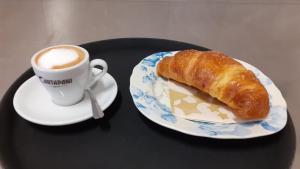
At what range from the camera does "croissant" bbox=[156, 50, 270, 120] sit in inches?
23.2

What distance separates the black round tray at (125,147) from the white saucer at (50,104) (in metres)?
0.02

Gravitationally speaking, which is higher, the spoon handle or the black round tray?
the spoon handle

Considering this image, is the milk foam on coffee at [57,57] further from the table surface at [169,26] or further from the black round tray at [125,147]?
the table surface at [169,26]

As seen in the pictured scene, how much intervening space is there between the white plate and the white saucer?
0.18 feet

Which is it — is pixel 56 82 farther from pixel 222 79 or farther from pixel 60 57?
pixel 222 79

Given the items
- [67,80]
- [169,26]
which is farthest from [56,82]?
[169,26]

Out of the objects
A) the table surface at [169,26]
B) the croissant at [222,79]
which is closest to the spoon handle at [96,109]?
the croissant at [222,79]

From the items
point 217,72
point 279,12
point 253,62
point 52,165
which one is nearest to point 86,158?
point 52,165

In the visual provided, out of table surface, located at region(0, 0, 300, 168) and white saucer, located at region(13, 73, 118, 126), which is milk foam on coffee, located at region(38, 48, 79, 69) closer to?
white saucer, located at region(13, 73, 118, 126)

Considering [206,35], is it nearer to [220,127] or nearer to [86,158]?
[220,127]

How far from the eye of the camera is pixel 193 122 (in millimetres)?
586

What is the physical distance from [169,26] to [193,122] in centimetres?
111

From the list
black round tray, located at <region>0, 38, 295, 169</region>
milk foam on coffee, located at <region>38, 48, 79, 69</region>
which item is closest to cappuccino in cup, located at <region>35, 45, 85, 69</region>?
milk foam on coffee, located at <region>38, 48, 79, 69</region>

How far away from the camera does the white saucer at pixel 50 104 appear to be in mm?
578
